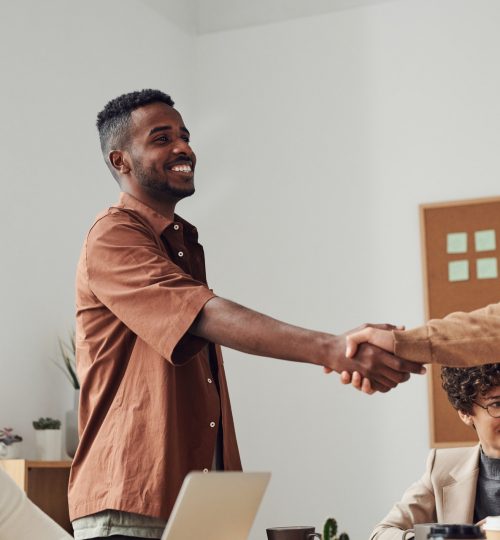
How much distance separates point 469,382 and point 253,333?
67 centimetres

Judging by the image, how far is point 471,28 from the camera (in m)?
4.61

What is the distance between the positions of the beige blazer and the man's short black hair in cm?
104

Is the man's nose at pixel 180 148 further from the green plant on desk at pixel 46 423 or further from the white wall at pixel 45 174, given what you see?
the green plant on desk at pixel 46 423

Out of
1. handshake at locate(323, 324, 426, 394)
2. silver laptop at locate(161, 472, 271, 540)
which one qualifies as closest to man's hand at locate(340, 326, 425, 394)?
handshake at locate(323, 324, 426, 394)

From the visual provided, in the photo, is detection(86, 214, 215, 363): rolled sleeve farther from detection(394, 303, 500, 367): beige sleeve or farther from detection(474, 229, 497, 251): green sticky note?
detection(474, 229, 497, 251): green sticky note

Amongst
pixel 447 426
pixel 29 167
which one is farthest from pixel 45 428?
pixel 447 426

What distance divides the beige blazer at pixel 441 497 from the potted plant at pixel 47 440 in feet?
5.62

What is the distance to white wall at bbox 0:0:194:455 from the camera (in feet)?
12.4

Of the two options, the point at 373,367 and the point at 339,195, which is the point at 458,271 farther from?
the point at 373,367

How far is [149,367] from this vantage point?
1.93 meters

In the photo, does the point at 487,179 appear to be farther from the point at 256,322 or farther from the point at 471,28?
the point at 256,322

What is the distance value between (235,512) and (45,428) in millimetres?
2365

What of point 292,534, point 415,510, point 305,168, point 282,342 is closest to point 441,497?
point 415,510

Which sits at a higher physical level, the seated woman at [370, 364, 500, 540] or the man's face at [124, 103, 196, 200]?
the man's face at [124, 103, 196, 200]
